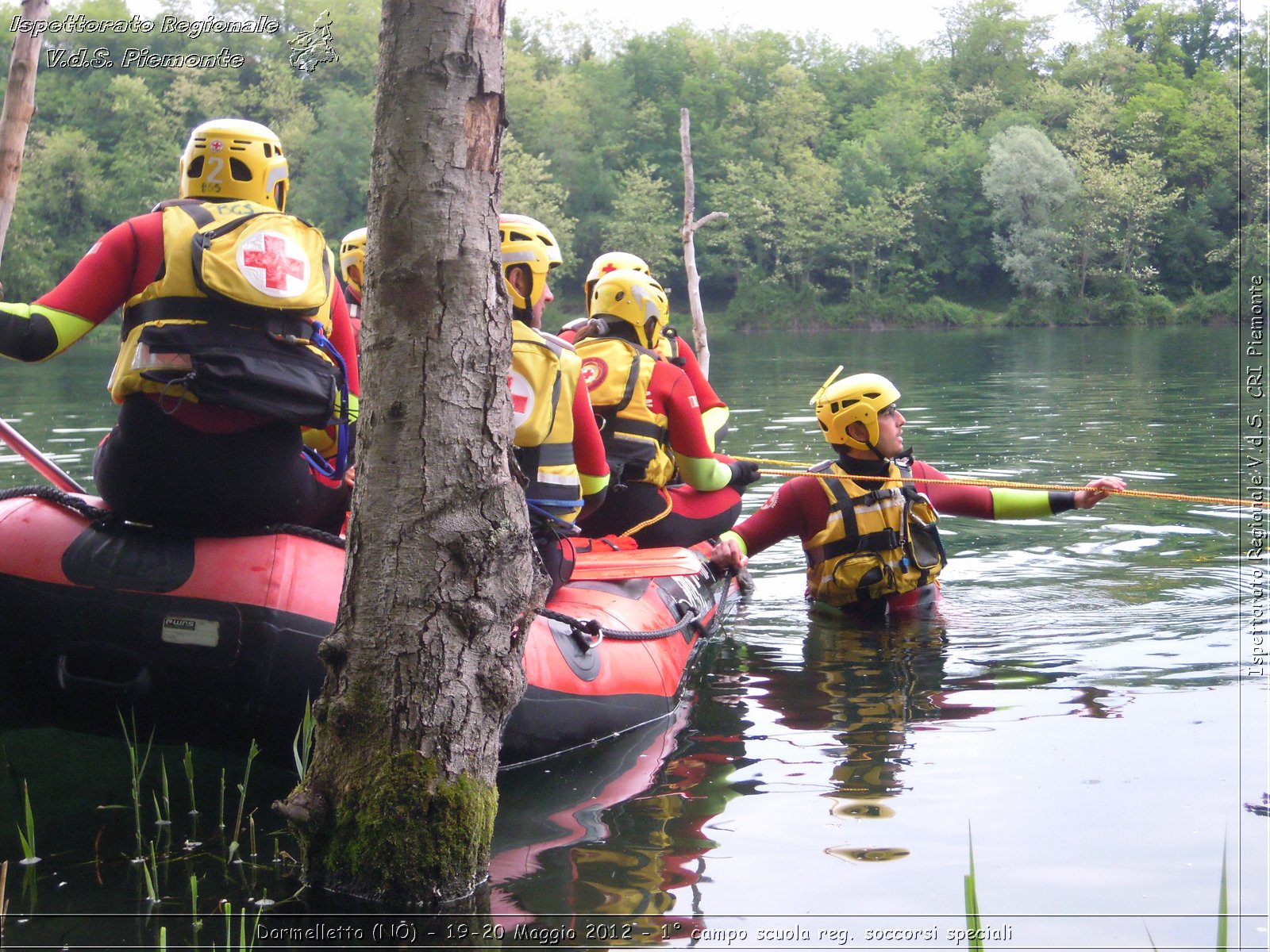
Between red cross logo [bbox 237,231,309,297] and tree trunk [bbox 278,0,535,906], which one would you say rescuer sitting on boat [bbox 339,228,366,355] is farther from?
tree trunk [bbox 278,0,535,906]

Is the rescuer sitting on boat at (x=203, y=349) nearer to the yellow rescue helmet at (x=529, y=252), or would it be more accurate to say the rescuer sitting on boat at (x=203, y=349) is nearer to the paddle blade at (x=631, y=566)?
the yellow rescue helmet at (x=529, y=252)

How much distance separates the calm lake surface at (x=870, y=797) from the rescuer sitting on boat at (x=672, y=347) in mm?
1072

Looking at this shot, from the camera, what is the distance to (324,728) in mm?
3438

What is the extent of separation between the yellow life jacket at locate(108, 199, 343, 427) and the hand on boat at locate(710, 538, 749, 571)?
2595 millimetres

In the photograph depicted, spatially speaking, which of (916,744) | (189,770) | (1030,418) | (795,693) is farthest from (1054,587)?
(1030,418)

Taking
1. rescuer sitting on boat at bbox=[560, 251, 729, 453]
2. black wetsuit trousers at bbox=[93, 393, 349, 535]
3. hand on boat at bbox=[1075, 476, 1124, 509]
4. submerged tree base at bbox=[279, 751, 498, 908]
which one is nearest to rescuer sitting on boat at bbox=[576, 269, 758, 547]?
rescuer sitting on boat at bbox=[560, 251, 729, 453]

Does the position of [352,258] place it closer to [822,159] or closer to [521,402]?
[521,402]

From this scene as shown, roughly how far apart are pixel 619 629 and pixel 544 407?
0.98m

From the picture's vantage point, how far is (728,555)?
632 centimetres

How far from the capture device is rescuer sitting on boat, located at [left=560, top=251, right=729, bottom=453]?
6.91m

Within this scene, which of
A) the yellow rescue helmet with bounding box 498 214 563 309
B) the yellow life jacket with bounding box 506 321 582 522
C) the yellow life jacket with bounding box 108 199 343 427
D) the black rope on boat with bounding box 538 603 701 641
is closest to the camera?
the yellow life jacket with bounding box 108 199 343 427

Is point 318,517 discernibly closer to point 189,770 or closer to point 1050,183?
point 189,770

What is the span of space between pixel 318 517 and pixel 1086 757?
2995 millimetres

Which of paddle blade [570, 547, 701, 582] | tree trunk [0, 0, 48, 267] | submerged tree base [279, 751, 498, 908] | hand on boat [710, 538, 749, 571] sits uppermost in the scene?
tree trunk [0, 0, 48, 267]
